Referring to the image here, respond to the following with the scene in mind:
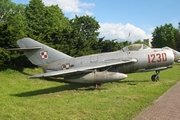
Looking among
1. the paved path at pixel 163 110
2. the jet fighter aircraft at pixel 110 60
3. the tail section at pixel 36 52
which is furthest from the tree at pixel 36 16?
the paved path at pixel 163 110

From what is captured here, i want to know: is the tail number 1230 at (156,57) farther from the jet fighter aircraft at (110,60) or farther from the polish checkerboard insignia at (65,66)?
the polish checkerboard insignia at (65,66)

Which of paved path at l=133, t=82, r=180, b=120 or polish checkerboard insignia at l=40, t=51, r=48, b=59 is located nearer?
paved path at l=133, t=82, r=180, b=120

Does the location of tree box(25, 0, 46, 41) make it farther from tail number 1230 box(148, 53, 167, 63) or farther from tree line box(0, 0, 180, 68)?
tail number 1230 box(148, 53, 167, 63)

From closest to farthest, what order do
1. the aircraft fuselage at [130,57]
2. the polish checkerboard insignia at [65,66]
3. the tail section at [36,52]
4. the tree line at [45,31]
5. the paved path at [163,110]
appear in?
the paved path at [163,110]
the aircraft fuselage at [130,57]
the polish checkerboard insignia at [65,66]
the tail section at [36,52]
the tree line at [45,31]

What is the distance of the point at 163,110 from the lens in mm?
6762

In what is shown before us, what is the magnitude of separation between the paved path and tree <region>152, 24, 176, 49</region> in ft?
231

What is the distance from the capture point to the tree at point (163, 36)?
250 ft

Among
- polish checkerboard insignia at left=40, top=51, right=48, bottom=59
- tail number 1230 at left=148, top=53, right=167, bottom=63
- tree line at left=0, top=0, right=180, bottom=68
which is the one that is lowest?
tail number 1230 at left=148, top=53, right=167, bottom=63

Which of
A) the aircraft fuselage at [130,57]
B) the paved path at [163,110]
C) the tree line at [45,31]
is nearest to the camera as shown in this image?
the paved path at [163,110]

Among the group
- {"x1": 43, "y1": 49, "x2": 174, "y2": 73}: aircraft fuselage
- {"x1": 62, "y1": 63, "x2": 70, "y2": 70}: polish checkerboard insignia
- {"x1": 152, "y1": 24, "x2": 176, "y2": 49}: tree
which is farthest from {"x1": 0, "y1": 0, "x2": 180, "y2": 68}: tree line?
{"x1": 62, "y1": 63, "x2": 70, "y2": 70}: polish checkerboard insignia

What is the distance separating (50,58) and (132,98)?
6.96 meters

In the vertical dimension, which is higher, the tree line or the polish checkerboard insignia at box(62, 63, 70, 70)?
the tree line

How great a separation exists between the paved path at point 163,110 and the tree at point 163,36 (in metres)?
70.5

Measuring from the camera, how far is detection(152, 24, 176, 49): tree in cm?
7619
